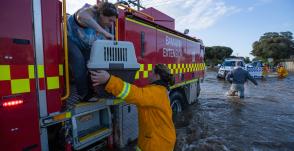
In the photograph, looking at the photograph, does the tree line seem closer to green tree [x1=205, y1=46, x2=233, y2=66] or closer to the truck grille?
green tree [x1=205, y1=46, x2=233, y2=66]

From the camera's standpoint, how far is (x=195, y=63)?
7.16 m

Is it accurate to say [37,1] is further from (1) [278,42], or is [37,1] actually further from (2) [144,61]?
(1) [278,42]

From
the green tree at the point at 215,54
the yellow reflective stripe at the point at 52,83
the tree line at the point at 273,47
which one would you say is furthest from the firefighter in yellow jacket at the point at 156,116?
the green tree at the point at 215,54

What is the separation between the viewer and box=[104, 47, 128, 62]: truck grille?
216cm

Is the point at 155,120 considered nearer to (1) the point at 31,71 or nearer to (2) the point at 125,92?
(2) the point at 125,92

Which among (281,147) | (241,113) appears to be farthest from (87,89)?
(241,113)

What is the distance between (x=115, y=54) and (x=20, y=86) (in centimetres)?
86

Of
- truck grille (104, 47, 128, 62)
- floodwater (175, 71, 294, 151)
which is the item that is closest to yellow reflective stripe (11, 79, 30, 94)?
truck grille (104, 47, 128, 62)

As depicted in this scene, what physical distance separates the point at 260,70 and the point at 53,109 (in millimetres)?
21984

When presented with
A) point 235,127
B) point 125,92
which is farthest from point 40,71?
point 235,127

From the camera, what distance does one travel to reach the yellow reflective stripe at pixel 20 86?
6.24 ft

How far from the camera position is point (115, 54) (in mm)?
2219

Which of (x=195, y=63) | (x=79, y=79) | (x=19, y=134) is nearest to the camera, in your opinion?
(x=19, y=134)

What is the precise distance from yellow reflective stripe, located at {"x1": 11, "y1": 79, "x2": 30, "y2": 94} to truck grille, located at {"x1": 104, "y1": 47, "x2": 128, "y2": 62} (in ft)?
2.31
